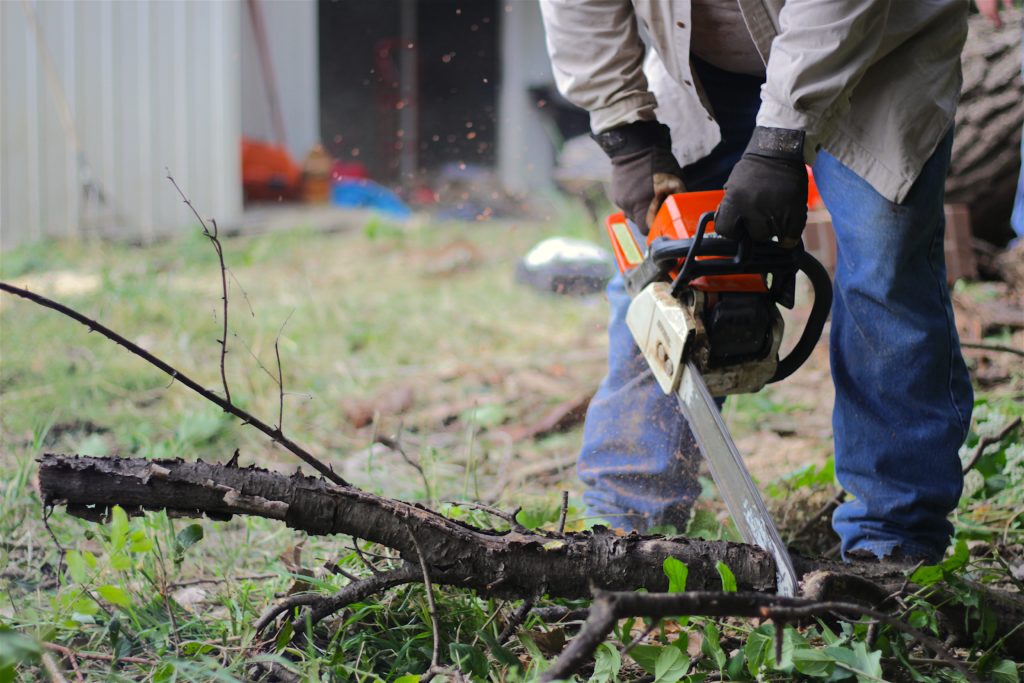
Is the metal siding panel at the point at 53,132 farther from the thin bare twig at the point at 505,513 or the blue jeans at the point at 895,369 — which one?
the blue jeans at the point at 895,369

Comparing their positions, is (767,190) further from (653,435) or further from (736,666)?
(736,666)

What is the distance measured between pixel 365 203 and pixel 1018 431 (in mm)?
7470

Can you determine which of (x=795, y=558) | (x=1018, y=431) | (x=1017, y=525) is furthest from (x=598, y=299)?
(x=795, y=558)

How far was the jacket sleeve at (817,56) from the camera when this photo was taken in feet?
5.98

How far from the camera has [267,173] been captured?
9180mm

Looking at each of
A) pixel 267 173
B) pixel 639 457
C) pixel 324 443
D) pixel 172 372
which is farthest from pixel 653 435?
pixel 267 173

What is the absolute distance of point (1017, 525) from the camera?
90.7 inches

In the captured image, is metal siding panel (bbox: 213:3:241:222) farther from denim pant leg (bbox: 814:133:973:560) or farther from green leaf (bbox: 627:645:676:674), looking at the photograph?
green leaf (bbox: 627:645:676:674)

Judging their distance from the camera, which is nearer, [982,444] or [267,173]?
[982,444]

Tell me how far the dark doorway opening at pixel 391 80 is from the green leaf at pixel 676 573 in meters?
9.81

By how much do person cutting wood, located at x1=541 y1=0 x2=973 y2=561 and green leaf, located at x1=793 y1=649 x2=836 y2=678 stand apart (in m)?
0.48

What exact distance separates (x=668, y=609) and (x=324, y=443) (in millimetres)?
2271

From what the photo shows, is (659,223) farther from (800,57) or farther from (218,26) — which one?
(218,26)

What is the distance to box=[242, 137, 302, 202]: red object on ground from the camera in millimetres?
9039
